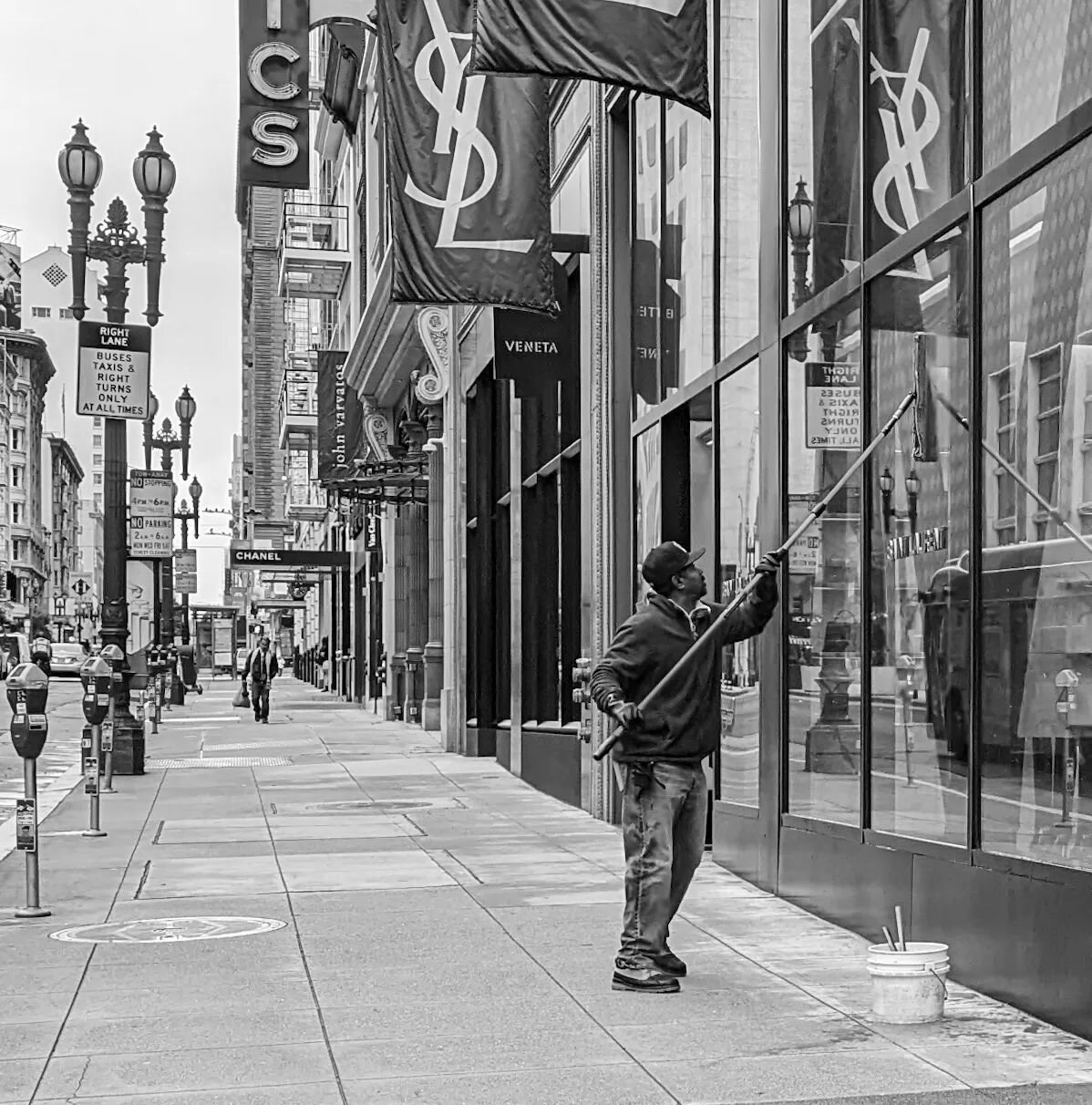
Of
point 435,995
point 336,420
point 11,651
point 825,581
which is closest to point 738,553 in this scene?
point 825,581

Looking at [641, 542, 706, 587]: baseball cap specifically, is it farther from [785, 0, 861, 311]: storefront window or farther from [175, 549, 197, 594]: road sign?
[175, 549, 197, 594]: road sign

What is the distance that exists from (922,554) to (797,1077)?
11.1 ft

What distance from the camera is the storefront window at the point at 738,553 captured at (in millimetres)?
11578

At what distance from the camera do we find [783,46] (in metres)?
11.1

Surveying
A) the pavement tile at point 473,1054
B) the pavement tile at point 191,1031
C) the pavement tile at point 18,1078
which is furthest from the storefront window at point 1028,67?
the pavement tile at point 18,1078

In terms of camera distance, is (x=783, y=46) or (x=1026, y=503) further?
(x=783, y=46)

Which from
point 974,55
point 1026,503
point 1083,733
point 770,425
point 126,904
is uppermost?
point 974,55

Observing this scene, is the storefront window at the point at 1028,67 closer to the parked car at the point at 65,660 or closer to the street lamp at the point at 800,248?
the street lamp at the point at 800,248

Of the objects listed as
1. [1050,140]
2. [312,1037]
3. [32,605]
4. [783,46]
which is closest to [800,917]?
[312,1037]

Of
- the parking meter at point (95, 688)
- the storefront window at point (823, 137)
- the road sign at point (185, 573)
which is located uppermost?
the storefront window at point (823, 137)

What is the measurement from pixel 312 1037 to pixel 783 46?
7022 mm

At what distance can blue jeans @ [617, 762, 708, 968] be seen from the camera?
26.2ft

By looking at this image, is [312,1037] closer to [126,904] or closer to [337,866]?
[126,904]

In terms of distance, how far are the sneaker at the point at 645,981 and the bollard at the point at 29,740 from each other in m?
4.21
